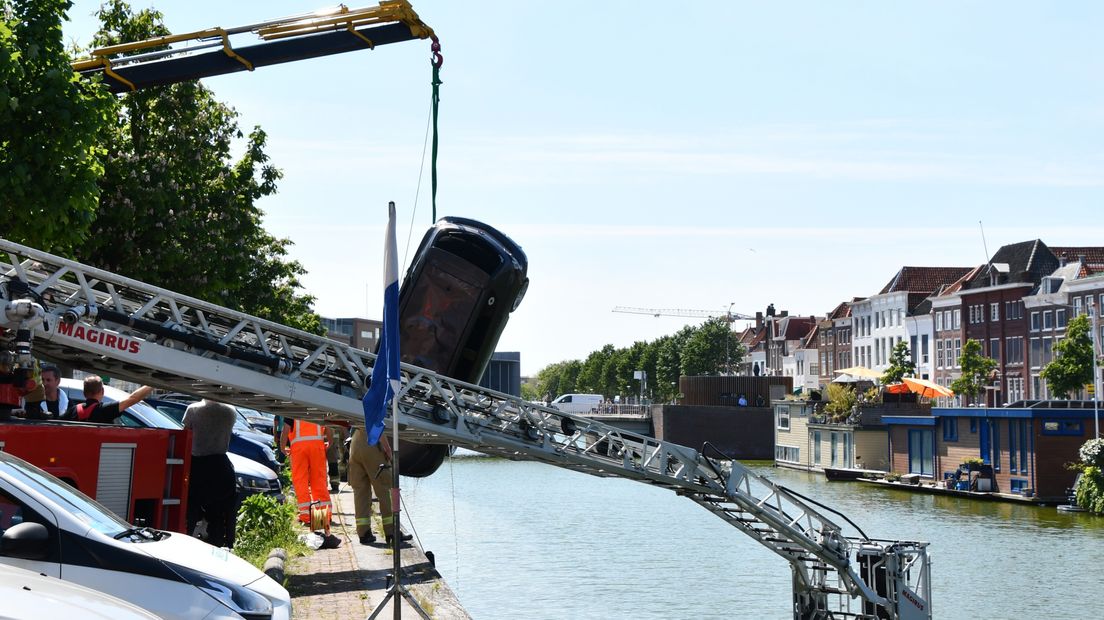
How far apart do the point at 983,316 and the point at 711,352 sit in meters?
50.6

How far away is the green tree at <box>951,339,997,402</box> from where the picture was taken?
73.4 meters

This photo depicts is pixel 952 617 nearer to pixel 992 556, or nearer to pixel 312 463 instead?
pixel 992 556

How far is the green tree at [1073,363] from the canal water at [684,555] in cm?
1050

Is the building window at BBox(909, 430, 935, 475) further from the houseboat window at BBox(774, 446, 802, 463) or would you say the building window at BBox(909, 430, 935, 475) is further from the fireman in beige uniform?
the fireman in beige uniform

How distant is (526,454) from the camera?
16.6 metres

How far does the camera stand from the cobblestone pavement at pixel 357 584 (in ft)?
38.1

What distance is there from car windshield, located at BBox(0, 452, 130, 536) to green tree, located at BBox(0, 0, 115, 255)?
24.8 ft

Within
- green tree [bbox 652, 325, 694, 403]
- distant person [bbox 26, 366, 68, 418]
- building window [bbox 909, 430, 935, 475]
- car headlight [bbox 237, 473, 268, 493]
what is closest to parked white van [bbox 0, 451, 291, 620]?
distant person [bbox 26, 366, 68, 418]

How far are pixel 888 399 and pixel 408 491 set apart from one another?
30920 millimetres

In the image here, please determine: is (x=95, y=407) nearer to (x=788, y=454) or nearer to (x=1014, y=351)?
(x=1014, y=351)

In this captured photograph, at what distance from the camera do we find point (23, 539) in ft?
20.9

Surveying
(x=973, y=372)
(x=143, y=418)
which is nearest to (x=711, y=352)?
(x=973, y=372)

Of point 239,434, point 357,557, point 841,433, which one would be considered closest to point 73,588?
point 357,557

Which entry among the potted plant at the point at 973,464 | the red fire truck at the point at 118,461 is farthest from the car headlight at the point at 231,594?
the potted plant at the point at 973,464
